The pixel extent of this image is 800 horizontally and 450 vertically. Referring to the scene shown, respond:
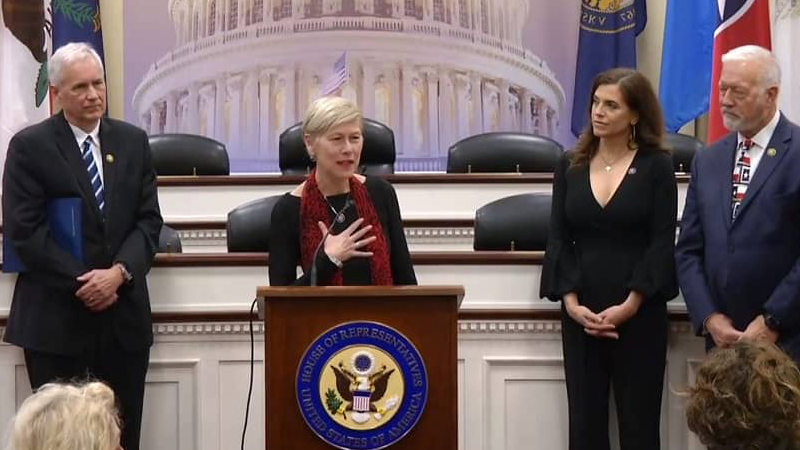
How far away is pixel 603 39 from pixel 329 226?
3.84 metres

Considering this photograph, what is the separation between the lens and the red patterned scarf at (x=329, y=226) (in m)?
2.46

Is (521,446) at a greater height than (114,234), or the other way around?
(114,234)

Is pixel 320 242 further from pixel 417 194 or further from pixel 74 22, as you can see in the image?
pixel 74 22

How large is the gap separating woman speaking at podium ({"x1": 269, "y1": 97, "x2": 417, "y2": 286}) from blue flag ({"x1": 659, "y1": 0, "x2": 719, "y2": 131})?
11.3 feet

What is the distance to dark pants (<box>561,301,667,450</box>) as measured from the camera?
2820mm

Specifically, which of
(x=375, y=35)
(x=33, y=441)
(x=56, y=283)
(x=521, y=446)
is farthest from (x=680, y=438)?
(x=375, y=35)

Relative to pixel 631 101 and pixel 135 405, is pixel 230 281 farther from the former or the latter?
pixel 631 101

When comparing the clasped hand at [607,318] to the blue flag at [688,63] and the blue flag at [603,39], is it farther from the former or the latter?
the blue flag at [603,39]

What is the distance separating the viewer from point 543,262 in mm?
2920

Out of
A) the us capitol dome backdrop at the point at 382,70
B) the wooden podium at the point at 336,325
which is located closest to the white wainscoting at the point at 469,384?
the wooden podium at the point at 336,325

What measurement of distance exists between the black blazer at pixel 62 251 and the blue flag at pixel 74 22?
10.9 feet

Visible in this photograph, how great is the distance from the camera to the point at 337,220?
8.14ft

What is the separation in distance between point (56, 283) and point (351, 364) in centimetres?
94

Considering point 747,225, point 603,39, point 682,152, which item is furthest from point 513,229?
point 603,39
